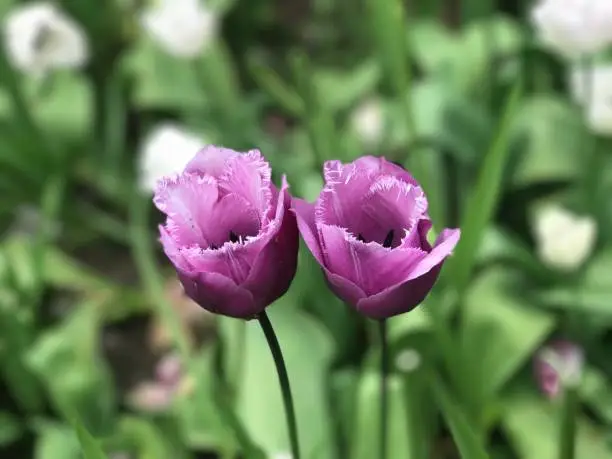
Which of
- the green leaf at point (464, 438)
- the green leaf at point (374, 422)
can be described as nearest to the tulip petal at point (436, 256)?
the green leaf at point (464, 438)

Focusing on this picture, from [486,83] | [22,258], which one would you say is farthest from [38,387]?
[486,83]

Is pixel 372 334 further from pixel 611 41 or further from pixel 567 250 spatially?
pixel 611 41

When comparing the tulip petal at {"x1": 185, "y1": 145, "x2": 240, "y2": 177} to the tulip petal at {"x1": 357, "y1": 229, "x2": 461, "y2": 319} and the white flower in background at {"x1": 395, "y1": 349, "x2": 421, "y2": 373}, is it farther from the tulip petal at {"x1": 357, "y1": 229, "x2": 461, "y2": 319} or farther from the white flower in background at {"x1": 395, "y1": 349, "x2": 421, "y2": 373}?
the white flower in background at {"x1": 395, "y1": 349, "x2": 421, "y2": 373}

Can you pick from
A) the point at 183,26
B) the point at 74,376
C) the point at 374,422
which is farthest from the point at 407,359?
the point at 183,26

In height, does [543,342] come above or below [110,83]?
below

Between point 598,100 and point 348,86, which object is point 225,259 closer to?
point 598,100

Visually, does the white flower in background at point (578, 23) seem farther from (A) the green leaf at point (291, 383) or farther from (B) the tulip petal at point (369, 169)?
(B) the tulip petal at point (369, 169)

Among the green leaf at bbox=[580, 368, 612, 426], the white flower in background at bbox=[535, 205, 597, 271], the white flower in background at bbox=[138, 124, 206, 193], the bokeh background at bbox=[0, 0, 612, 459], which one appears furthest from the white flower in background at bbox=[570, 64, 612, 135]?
the white flower in background at bbox=[138, 124, 206, 193]
